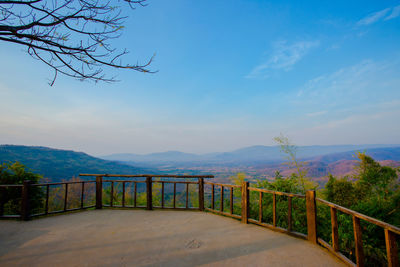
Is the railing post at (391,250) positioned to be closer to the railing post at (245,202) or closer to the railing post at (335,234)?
the railing post at (335,234)

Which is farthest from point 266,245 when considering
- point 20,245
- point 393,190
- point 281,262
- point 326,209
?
point 20,245

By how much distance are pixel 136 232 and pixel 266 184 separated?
3.08 meters

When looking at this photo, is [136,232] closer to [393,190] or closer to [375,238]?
[375,238]

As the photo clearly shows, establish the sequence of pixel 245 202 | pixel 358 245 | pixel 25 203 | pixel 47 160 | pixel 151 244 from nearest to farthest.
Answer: pixel 358 245 < pixel 151 244 < pixel 245 202 < pixel 25 203 < pixel 47 160

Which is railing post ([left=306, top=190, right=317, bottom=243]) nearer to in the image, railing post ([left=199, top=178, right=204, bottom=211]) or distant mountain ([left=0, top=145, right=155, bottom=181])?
railing post ([left=199, top=178, right=204, bottom=211])

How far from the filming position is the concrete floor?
2.36 metres

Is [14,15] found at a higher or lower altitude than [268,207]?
higher

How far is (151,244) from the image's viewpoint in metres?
2.84

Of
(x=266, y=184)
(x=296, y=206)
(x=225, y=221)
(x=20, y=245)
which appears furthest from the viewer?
(x=266, y=184)

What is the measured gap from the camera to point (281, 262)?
2.30 m

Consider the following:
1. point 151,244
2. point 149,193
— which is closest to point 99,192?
point 149,193

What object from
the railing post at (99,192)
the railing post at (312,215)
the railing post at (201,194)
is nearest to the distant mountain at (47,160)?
the railing post at (99,192)

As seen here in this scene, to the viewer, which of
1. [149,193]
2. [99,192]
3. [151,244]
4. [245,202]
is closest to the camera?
[151,244]

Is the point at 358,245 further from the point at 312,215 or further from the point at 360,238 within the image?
the point at 312,215
